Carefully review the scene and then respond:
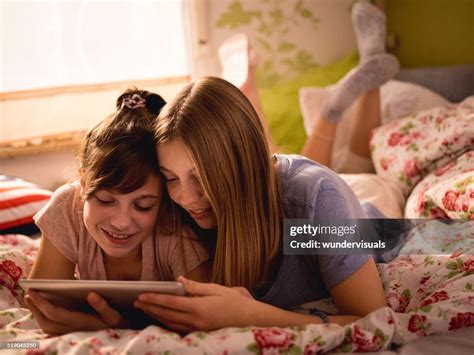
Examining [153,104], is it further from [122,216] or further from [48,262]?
[48,262]

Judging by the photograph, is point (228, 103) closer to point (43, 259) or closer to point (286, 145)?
point (43, 259)

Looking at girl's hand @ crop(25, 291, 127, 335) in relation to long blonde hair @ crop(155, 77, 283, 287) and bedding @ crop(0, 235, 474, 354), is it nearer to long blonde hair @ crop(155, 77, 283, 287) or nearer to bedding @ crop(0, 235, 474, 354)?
bedding @ crop(0, 235, 474, 354)

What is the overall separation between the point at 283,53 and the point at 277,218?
1.79 m

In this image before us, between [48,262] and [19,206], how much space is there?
0.52m

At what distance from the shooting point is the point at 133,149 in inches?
43.3

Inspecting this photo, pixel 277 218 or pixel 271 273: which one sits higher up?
pixel 277 218

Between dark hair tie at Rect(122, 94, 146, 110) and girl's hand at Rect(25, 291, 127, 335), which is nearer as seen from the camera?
girl's hand at Rect(25, 291, 127, 335)

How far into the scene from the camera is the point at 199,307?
35.8 inches

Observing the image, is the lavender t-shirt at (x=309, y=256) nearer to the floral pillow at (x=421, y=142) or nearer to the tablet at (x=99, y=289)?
the tablet at (x=99, y=289)

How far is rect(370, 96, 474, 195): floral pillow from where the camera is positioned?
1620 millimetres

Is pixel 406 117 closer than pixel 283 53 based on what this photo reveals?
Yes

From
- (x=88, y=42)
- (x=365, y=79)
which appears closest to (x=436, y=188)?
(x=365, y=79)

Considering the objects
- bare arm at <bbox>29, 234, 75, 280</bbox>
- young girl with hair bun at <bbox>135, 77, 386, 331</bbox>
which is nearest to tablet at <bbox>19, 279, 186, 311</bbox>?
young girl with hair bun at <bbox>135, 77, 386, 331</bbox>

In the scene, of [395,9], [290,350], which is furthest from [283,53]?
[290,350]
